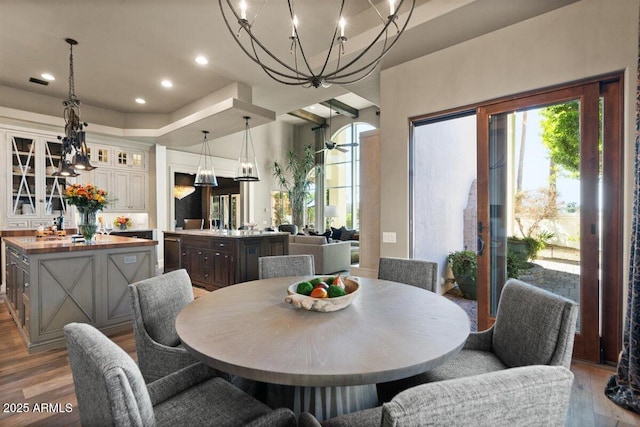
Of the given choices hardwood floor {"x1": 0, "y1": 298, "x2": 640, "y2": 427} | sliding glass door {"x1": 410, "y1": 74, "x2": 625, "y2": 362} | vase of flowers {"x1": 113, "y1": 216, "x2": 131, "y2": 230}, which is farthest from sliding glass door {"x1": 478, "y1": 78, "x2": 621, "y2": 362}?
vase of flowers {"x1": 113, "y1": 216, "x2": 131, "y2": 230}

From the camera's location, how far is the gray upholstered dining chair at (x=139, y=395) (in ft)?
2.46

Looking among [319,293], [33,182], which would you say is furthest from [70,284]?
[33,182]

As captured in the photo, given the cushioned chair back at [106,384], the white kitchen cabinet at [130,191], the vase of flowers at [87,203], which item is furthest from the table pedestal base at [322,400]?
the white kitchen cabinet at [130,191]

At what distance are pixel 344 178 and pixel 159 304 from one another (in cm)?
1000

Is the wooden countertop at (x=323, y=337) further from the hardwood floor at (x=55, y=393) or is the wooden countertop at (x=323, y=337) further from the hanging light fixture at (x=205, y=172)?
the hanging light fixture at (x=205, y=172)

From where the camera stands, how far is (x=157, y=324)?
5.65ft

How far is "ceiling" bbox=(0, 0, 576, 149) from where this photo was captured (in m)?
→ 2.71

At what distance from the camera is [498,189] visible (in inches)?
116

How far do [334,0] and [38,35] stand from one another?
11.8 ft

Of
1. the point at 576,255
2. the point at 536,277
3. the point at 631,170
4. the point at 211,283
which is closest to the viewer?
the point at 631,170

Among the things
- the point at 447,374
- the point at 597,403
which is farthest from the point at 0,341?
the point at 597,403

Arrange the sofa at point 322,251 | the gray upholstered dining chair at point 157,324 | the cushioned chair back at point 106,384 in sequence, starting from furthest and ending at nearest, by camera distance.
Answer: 1. the sofa at point 322,251
2. the gray upholstered dining chair at point 157,324
3. the cushioned chair back at point 106,384

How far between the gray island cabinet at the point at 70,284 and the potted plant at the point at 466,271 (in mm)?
4023

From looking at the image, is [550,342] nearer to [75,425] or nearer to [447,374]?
[447,374]
